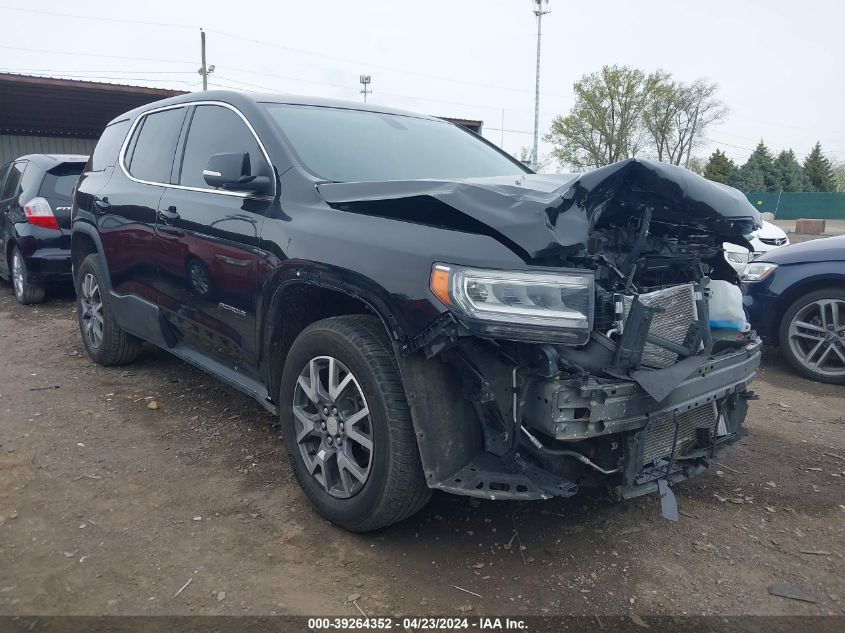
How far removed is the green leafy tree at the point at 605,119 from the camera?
53594 mm

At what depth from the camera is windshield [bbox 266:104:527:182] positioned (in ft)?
10.9

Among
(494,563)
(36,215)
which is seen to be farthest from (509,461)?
(36,215)

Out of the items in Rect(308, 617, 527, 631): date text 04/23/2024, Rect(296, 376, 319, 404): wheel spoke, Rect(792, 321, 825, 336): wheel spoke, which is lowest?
Rect(308, 617, 527, 631): date text 04/23/2024

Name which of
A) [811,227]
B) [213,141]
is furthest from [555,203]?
[811,227]

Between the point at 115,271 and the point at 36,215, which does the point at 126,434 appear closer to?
the point at 115,271

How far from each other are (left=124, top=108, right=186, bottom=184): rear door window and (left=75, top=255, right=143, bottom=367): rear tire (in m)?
0.88

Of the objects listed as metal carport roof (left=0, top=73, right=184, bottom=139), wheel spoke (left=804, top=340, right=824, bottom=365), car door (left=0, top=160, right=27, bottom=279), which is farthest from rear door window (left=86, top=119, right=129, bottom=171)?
metal carport roof (left=0, top=73, right=184, bottom=139)

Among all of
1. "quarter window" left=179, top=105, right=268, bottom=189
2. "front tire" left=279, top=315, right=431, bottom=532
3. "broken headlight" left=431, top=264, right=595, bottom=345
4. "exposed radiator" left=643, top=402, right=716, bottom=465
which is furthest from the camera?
"quarter window" left=179, top=105, right=268, bottom=189

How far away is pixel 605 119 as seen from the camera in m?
54.0

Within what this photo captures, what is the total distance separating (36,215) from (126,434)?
4.70 metres

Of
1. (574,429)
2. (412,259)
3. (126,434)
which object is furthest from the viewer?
(126,434)

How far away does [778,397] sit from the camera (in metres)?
4.95

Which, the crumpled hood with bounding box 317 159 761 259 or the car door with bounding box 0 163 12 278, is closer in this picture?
the crumpled hood with bounding box 317 159 761 259

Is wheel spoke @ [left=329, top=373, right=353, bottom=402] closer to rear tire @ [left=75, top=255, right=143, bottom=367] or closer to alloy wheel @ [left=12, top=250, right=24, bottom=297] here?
rear tire @ [left=75, top=255, right=143, bottom=367]
